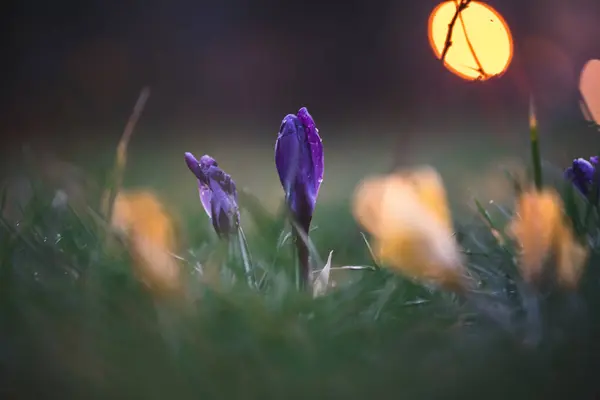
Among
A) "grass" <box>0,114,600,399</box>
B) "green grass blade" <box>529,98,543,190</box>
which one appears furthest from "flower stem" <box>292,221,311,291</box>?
"green grass blade" <box>529,98,543,190</box>

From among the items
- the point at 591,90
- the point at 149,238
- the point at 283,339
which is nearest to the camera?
the point at 283,339

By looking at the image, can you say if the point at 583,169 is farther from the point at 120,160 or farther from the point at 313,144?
the point at 120,160

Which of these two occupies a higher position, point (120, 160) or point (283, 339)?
point (120, 160)

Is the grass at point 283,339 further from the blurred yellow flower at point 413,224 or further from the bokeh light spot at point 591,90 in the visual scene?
the bokeh light spot at point 591,90

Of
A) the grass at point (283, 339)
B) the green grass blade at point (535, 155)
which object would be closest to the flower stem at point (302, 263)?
the grass at point (283, 339)

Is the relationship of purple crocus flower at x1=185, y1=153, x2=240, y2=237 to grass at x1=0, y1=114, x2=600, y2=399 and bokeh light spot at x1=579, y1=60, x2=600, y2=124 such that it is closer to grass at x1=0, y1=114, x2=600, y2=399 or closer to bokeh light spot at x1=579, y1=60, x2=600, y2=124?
grass at x1=0, y1=114, x2=600, y2=399

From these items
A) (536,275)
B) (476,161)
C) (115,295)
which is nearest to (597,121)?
(536,275)

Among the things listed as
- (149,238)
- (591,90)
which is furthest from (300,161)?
(591,90)

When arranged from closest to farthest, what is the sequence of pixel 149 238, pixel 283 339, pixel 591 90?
pixel 283 339
pixel 149 238
pixel 591 90
